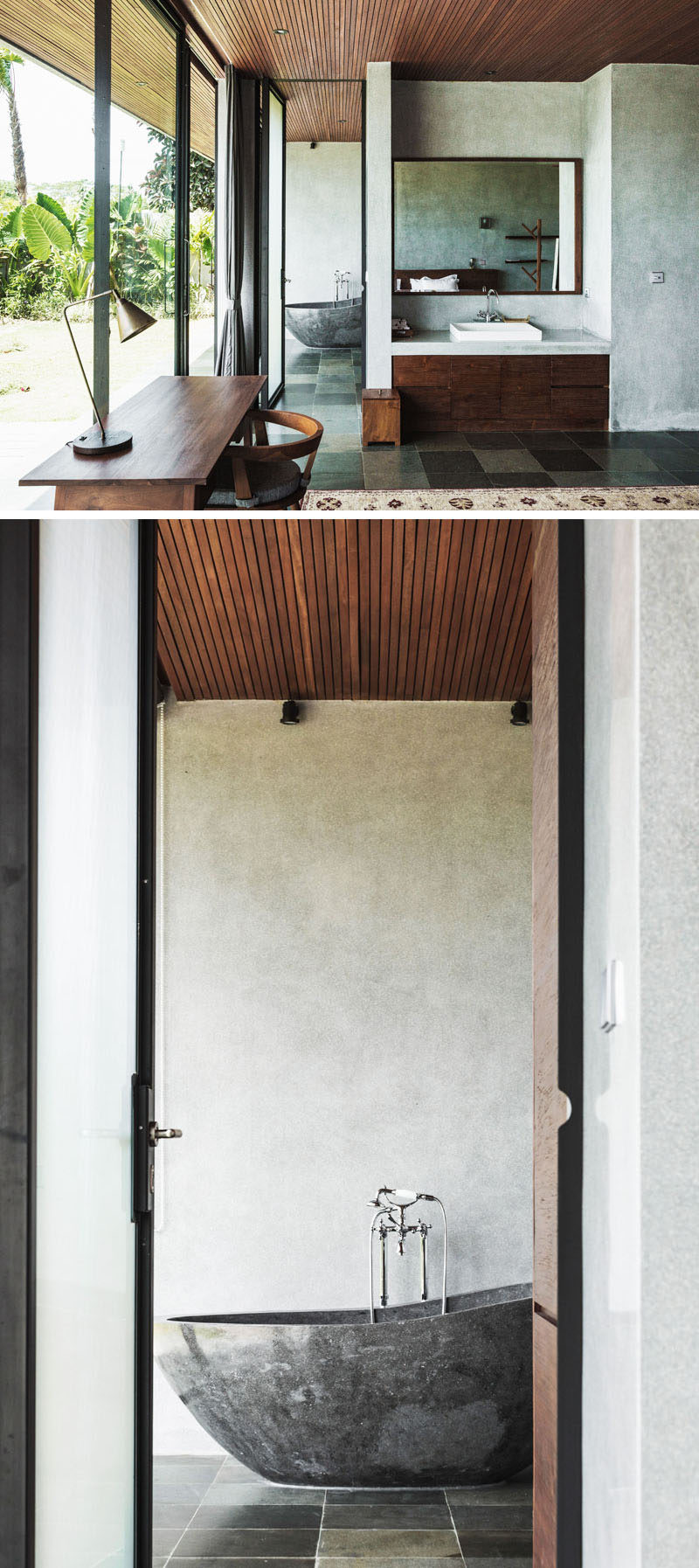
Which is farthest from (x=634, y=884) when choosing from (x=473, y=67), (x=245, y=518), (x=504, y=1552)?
(x=473, y=67)

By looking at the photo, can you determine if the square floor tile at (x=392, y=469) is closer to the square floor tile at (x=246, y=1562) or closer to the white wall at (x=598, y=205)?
the white wall at (x=598, y=205)

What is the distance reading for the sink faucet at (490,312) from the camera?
8062 millimetres

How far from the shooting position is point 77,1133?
1.94m

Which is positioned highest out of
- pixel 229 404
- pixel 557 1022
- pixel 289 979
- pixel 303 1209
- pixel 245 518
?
pixel 229 404

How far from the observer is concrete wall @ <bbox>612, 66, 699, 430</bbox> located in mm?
7305

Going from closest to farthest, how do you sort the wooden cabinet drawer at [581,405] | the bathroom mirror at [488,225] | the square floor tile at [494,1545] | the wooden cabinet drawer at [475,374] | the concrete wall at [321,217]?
the square floor tile at [494,1545] → the wooden cabinet drawer at [475,374] → the wooden cabinet drawer at [581,405] → the bathroom mirror at [488,225] → the concrete wall at [321,217]

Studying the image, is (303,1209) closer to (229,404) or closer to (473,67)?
(229,404)

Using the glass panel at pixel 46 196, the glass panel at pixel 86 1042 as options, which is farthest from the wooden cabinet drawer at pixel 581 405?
the glass panel at pixel 86 1042

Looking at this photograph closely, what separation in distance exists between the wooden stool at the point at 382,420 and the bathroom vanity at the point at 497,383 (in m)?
0.35

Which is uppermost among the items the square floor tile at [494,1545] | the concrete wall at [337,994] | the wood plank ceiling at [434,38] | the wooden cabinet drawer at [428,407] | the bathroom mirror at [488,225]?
the wood plank ceiling at [434,38]

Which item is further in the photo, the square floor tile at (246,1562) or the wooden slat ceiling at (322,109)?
the wooden slat ceiling at (322,109)

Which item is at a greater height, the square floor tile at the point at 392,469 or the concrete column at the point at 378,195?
the concrete column at the point at 378,195

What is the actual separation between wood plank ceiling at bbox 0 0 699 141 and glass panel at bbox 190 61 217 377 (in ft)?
0.81

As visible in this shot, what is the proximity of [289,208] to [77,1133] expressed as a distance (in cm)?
1144
